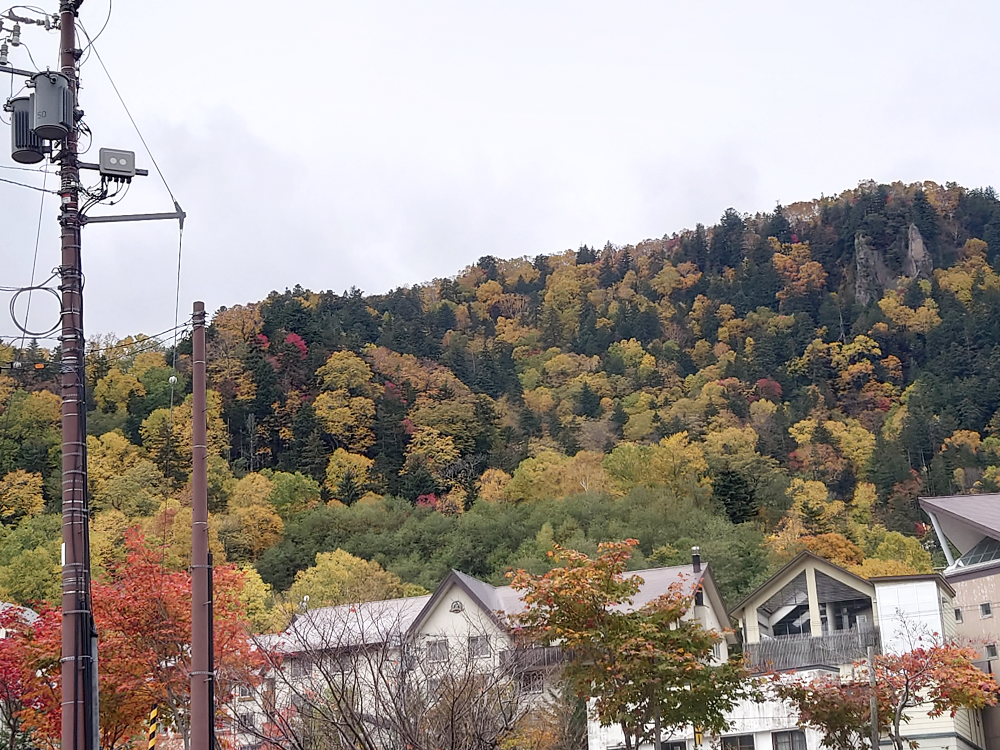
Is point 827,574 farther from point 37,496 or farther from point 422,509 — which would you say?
point 37,496

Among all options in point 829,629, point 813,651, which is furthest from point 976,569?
point 813,651

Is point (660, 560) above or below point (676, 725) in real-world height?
above

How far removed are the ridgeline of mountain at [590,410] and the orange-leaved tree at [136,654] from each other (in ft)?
99.7

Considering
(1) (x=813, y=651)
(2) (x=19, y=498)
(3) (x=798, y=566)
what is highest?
(2) (x=19, y=498)

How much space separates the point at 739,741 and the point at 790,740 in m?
1.37

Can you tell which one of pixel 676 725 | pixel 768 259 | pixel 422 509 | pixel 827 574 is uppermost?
pixel 768 259

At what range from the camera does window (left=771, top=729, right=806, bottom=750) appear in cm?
3628

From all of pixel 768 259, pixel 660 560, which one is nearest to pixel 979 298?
pixel 768 259

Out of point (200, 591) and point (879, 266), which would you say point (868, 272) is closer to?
point (879, 266)

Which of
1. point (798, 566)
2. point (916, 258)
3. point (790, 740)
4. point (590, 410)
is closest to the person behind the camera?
point (790, 740)

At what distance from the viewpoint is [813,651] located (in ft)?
129

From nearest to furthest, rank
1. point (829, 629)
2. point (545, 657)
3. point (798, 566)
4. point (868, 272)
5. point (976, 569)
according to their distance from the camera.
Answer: point (545, 657), point (976, 569), point (829, 629), point (798, 566), point (868, 272)

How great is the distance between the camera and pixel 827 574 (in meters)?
45.8

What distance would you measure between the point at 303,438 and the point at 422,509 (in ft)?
69.0
